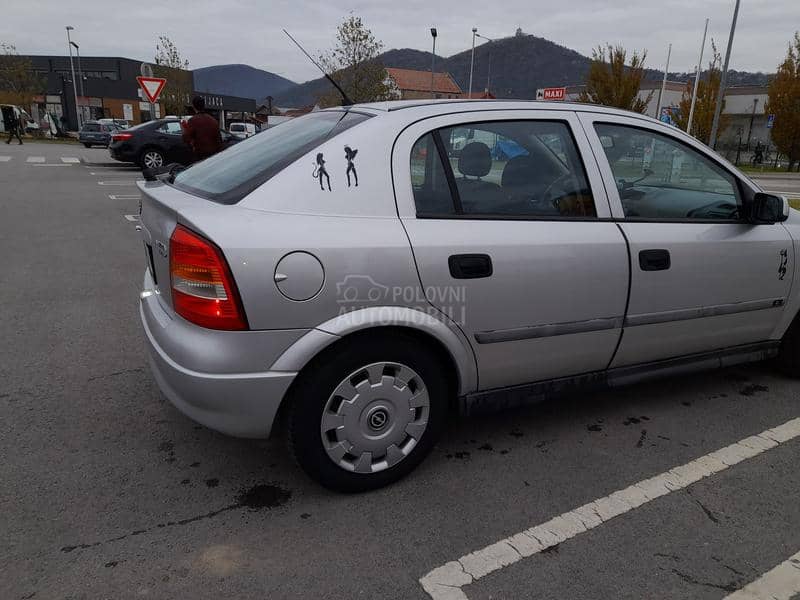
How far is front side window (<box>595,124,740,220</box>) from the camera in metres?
3.07

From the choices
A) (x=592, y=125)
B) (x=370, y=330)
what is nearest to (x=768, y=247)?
(x=592, y=125)

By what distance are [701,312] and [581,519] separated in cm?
143

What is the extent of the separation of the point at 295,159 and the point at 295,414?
3.45 ft

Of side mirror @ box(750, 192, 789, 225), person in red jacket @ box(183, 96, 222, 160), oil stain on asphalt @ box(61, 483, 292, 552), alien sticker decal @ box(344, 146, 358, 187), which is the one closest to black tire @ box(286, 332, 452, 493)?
oil stain on asphalt @ box(61, 483, 292, 552)

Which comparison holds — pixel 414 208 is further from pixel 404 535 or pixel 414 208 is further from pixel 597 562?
pixel 597 562

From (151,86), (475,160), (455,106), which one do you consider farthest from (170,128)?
(475,160)

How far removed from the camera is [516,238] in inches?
106

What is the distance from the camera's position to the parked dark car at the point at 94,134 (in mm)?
30400

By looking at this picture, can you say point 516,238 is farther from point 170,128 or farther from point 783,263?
point 170,128

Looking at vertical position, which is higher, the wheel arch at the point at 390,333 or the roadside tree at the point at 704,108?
the roadside tree at the point at 704,108

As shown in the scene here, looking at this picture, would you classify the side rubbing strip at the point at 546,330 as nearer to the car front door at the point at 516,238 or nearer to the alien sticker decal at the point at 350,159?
the car front door at the point at 516,238

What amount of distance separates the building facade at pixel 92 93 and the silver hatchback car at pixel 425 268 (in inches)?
2362

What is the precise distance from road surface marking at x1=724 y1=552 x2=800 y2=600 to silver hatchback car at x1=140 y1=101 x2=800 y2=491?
44.4 inches

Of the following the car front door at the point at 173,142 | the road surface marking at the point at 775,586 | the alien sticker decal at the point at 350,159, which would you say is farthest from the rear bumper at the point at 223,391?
the car front door at the point at 173,142
